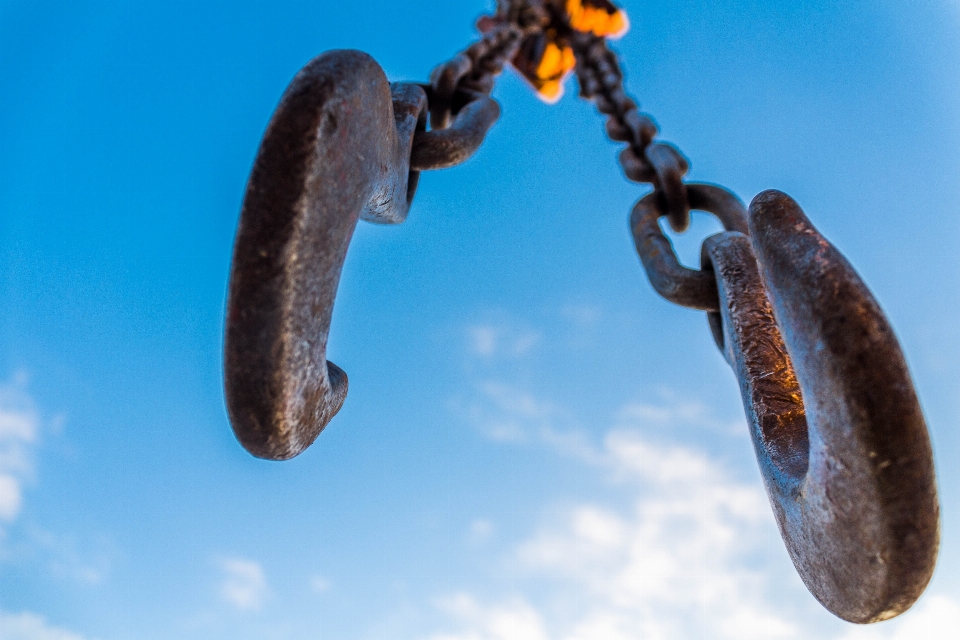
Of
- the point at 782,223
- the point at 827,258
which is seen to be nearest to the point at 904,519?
the point at 827,258

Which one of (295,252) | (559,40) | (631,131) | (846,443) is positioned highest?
(559,40)

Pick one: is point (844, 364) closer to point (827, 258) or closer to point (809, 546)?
point (827, 258)

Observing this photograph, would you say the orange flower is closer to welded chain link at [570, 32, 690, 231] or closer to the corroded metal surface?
welded chain link at [570, 32, 690, 231]

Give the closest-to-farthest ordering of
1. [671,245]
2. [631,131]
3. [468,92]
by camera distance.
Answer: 1. [671,245]
2. [468,92]
3. [631,131]

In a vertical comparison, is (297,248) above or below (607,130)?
below

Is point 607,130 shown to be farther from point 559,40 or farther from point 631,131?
point 559,40

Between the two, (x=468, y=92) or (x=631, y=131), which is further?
(x=631, y=131)

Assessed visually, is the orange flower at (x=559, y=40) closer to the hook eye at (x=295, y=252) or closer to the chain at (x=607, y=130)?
the chain at (x=607, y=130)

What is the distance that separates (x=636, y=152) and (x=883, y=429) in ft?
5.61

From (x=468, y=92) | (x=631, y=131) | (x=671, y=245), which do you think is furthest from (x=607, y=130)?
(x=671, y=245)

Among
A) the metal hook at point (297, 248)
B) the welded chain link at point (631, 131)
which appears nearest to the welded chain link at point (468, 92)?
the welded chain link at point (631, 131)

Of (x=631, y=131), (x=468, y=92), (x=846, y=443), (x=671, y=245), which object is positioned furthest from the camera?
(x=631, y=131)

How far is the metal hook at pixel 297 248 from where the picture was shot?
4.04 ft

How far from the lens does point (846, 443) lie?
3.83ft
